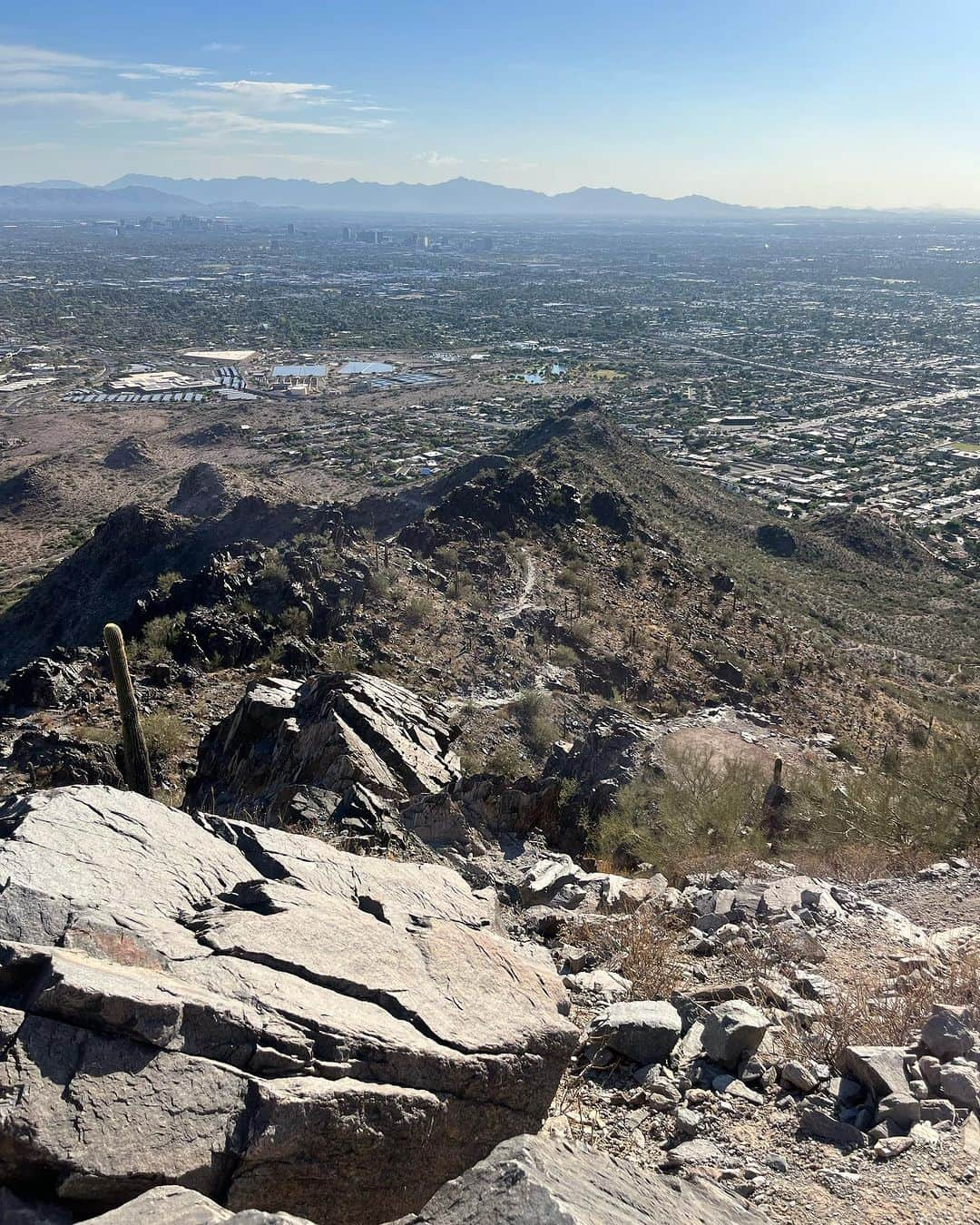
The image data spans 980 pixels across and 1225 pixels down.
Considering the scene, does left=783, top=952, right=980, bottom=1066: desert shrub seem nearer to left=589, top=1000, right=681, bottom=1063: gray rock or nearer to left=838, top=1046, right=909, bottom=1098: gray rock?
left=838, top=1046, right=909, bottom=1098: gray rock

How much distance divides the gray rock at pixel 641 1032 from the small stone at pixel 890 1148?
1.41 m

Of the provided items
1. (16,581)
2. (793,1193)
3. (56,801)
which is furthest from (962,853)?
(16,581)

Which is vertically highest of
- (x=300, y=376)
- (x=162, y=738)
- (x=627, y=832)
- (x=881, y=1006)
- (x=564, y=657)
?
(x=300, y=376)

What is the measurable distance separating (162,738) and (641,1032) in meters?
10.8

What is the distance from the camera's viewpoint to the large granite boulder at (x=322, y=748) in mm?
12211

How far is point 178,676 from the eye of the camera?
57.2 feet

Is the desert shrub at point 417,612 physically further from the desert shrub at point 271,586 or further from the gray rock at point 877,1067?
the gray rock at point 877,1067

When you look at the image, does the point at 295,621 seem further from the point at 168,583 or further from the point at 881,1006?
the point at 881,1006

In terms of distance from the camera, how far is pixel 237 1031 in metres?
4.48

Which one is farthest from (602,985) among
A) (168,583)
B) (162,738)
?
(168,583)

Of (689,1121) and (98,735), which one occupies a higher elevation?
(689,1121)

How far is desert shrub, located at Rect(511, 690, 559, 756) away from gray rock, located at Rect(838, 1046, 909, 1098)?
12.1 meters

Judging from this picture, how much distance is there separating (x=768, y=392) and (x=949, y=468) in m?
32.6

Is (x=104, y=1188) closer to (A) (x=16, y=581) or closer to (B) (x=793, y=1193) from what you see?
(B) (x=793, y=1193)
